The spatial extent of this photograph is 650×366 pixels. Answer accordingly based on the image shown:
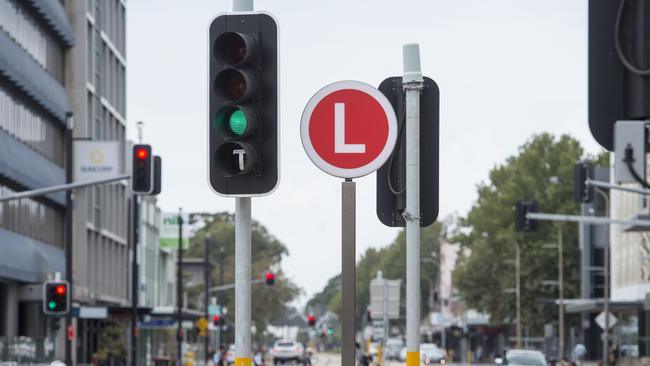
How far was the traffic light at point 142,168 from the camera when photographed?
2761 cm

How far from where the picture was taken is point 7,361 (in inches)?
1890

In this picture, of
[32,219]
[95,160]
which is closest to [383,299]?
[32,219]

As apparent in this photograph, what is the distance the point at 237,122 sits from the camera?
28.9 feet

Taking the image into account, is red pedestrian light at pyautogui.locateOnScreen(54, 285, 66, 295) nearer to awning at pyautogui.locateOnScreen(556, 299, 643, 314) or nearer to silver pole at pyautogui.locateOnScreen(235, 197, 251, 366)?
silver pole at pyautogui.locateOnScreen(235, 197, 251, 366)

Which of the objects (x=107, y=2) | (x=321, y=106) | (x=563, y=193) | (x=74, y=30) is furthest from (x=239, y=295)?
(x=563, y=193)

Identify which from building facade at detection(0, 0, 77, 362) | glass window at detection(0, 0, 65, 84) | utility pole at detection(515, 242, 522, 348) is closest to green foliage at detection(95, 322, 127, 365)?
building facade at detection(0, 0, 77, 362)

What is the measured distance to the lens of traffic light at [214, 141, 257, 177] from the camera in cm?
875

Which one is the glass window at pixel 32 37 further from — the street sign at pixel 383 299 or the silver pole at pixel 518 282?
the silver pole at pixel 518 282

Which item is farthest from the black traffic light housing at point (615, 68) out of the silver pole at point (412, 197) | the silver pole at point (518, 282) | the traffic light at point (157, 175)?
the silver pole at point (518, 282)

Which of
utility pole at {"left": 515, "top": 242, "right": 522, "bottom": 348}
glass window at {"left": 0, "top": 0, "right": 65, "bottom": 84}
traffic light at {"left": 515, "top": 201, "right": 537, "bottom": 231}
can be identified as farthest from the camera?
utility pole at {"left": 515, "top": 242, "right": 522, "bottom": 348}

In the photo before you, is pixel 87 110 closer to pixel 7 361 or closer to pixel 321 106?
pixel 7 361

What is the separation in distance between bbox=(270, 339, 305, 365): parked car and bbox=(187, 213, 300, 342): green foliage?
21.7 feet

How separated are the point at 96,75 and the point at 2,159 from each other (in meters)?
22.1

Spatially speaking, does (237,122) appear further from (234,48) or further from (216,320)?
(216,320)
